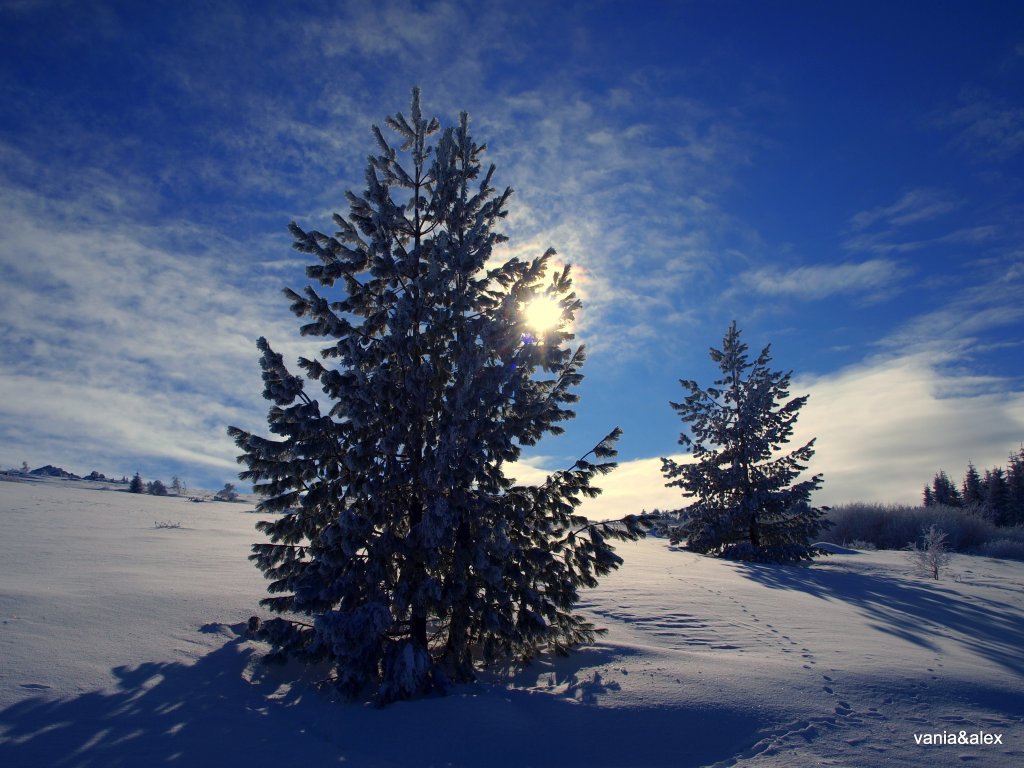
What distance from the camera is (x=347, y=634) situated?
5.32 metres

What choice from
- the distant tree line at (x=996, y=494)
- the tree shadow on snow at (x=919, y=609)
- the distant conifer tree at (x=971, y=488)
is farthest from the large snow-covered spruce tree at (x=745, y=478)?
the distant conifer tree at (x=971, y=488)

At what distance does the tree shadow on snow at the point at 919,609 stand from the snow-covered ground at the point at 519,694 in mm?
113

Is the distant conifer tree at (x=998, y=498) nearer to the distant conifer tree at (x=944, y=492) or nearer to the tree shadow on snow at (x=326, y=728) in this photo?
the distant conifer tree at (x=944, y=492)

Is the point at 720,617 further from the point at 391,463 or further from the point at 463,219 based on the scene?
the point at 463,219

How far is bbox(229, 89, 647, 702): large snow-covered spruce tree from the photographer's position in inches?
227

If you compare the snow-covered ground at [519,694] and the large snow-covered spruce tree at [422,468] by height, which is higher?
the large snow-covered spruce tree at [422,468]

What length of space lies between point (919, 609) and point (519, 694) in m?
9.65

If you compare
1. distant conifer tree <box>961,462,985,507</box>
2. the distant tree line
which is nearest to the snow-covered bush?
the distant tree line

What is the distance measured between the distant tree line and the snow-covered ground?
55.0 m

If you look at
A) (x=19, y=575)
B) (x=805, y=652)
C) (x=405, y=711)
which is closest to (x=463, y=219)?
(x=405, y=711)

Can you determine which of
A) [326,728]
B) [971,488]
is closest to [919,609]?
[326,728]

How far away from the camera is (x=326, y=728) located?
15.8ft

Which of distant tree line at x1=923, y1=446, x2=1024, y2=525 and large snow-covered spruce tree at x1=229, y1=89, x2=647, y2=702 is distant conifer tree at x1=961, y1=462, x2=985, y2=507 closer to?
distant tree line at x1=923, y1=446, x2=1024, y2=525

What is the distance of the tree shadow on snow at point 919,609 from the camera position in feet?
26.0
